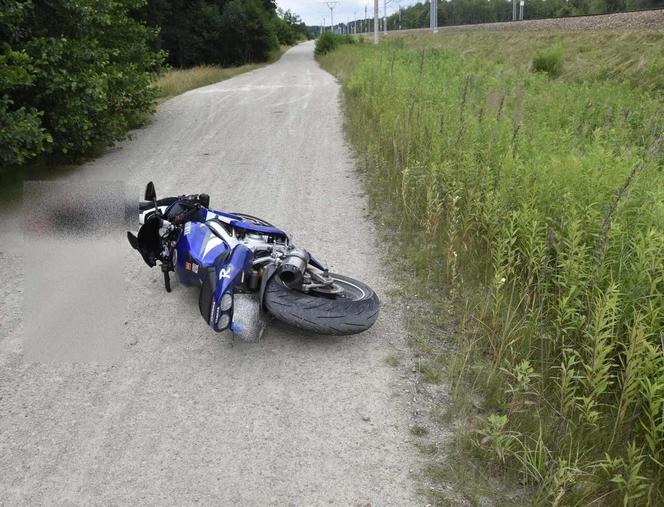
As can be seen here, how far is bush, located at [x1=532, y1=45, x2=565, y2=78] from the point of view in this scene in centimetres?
2006

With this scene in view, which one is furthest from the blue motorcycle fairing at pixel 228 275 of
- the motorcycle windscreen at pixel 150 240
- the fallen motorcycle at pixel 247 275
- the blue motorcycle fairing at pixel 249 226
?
the motorcycle windscreen at pixel 150 240

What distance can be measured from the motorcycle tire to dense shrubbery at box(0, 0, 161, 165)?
4527 mm

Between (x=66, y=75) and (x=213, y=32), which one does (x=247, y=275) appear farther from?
(x=213, y=32)

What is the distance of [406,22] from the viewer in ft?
389

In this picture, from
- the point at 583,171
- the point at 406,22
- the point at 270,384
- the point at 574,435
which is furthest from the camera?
the point at 406,22

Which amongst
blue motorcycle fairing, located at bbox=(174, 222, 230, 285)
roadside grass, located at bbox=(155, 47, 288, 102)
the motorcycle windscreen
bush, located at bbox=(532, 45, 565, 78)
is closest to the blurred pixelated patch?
the motorcycle windscreen

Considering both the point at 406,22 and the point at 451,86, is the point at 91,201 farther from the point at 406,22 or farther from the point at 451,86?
the point at 406,22

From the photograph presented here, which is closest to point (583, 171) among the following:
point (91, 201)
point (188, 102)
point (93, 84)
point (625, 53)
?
point (91, 201)

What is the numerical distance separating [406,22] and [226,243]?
413ft

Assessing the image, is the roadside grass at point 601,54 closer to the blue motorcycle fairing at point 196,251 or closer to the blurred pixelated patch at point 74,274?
the blue motorcycle fairing at point 196,251

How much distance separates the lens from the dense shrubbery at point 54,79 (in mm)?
6801

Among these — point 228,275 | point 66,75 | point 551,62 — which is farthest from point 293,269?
point 551,62

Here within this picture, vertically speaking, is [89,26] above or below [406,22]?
below

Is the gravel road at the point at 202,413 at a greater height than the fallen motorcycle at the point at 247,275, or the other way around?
the fallen motorcycle at the point at 247,275
